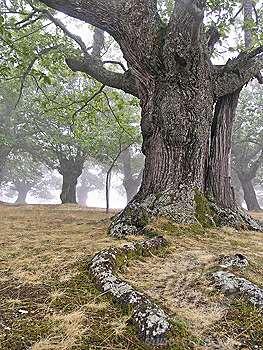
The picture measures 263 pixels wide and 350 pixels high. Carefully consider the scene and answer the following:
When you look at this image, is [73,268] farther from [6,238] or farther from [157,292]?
[6,238]

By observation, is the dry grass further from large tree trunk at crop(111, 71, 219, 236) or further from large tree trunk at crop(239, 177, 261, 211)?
large tree trunk at crop(239, 177, 261, 211)

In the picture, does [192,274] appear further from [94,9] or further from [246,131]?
[246,131]

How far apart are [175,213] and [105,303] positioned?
3153mm

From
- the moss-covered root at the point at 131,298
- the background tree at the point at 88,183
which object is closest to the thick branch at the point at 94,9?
the moss-covered root at the point at 131,298

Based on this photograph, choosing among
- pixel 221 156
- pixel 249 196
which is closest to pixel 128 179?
pixel 249 196

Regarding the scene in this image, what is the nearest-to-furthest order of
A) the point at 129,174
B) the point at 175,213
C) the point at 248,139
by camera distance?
the point at 175,213 < the point at 248,139 < the point at 129,174

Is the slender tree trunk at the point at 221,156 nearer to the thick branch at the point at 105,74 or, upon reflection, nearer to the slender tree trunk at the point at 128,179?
the thick branch at the point at 105,74

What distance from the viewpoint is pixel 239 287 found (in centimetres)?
249

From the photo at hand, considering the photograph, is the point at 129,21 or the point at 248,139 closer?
the point at 129,21

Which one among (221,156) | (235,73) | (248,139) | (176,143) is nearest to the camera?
(176,143)

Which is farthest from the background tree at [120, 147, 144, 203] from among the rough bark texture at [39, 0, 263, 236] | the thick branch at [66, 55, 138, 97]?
the rough bark texture at [39, 0, 263, 236]

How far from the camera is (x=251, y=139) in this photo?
769 inches

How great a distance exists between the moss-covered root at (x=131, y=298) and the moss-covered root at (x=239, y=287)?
677mm

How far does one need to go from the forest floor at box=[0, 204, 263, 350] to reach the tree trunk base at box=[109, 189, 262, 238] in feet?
3.31
